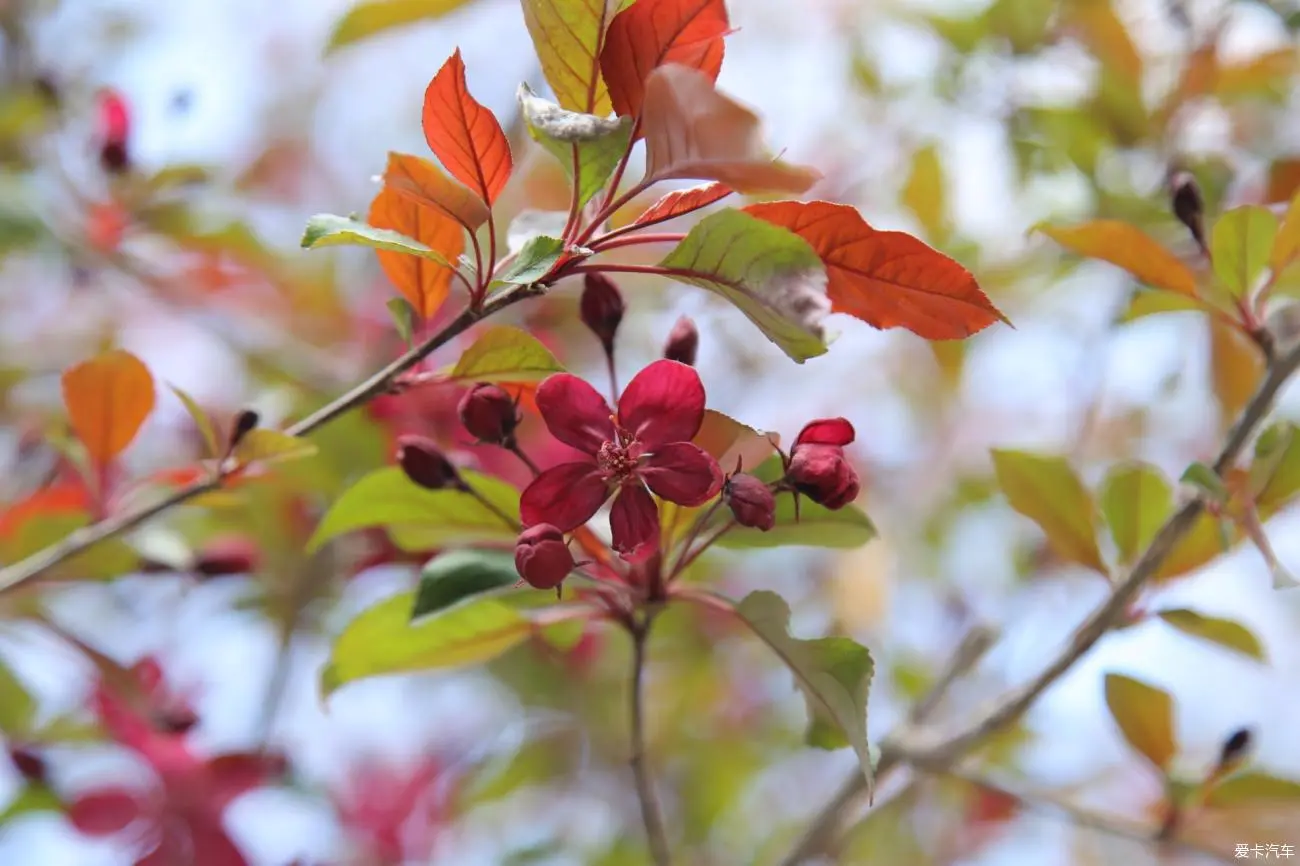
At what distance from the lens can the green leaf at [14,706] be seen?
4.10 ft

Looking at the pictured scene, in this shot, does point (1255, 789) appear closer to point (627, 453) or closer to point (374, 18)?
point (627, 453)

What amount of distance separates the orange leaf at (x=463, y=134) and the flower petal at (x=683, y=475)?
217 mm

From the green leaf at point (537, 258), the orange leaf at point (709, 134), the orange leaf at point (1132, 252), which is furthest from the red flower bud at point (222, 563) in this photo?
the orange leaf at point (1132, 252)

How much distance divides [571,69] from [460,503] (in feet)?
1.13

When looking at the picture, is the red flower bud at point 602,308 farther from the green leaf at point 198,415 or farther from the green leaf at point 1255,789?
the green leaf at point 1255,789

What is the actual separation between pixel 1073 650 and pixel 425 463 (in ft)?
1.76

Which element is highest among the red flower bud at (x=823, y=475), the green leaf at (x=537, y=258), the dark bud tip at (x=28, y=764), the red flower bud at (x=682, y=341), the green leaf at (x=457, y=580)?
the green leaf at (x=537, y=258)

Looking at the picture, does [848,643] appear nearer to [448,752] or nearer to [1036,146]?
[1036,146]

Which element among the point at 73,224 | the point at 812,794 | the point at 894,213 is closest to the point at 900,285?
the point at 894,213

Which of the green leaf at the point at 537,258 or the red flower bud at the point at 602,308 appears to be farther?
the red flower bud at the point at 602,308

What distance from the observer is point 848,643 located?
0.68 metres

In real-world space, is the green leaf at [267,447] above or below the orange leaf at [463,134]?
below

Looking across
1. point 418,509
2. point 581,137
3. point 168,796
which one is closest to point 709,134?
point 581,137

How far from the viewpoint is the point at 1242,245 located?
82 centimetres
